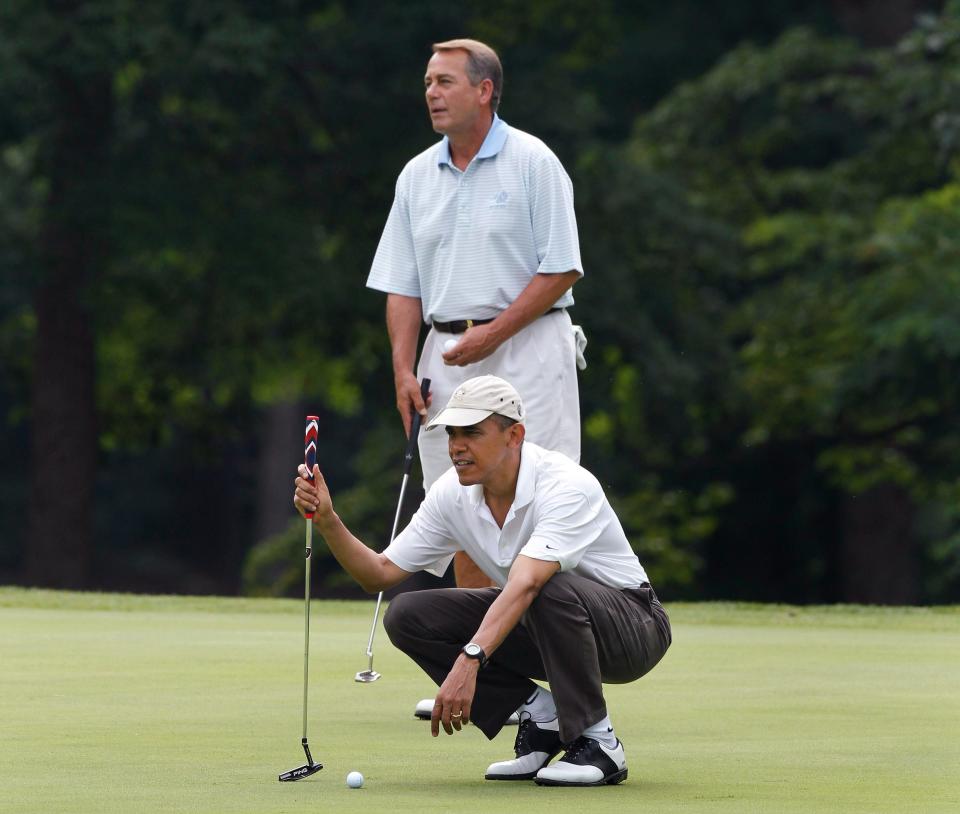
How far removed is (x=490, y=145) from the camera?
5.97 m

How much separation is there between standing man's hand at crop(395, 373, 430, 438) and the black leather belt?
0.55 feet

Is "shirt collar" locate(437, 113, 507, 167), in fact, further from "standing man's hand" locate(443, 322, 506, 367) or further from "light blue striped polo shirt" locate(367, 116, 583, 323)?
"standing man's hand" locate(443, 322, 506, 367)

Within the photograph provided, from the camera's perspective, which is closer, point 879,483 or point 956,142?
point 956,142

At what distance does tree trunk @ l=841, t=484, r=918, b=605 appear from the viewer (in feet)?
74.1

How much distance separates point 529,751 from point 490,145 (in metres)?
1.97

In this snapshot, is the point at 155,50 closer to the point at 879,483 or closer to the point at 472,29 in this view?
the point at 472,29

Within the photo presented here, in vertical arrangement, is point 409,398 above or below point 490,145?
below

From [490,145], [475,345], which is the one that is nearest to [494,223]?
[490,145]

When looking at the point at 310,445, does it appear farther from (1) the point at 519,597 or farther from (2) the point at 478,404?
(1) the point at 519,597

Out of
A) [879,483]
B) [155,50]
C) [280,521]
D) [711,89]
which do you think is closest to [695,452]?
[879,483]

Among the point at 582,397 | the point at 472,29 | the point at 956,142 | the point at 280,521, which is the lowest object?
the point at 280,521

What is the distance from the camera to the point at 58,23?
15891 mm

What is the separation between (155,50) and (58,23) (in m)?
0.76

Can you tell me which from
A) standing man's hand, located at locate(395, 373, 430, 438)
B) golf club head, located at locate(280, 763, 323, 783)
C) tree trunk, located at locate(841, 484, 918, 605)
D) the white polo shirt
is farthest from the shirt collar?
tree trunk, located at locate(841, 484, 918, 605)
